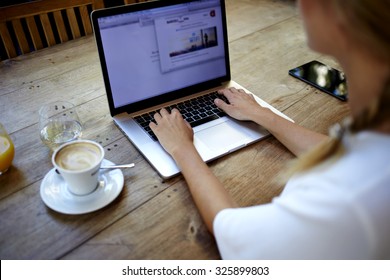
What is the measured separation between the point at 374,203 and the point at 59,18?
145 cm

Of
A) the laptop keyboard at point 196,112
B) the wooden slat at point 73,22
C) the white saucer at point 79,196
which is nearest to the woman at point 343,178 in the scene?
the white saucer at point 79,196

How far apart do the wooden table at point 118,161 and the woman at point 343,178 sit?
15 cm

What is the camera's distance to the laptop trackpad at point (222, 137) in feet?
2.87

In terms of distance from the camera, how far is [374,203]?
0.43 meters

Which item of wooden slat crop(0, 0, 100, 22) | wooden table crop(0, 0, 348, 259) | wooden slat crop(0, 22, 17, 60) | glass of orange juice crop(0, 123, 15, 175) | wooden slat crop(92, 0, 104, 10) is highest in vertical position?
wooden slat crop(0, 0, 100, 22)

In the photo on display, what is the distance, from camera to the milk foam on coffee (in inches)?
27.2

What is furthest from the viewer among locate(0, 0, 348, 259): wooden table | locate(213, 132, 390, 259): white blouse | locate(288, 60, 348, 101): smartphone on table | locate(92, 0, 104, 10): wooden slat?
locate(92, 0, 104, 10): wooden slat

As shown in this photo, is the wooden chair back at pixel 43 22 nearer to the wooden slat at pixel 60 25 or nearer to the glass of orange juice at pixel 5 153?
the wooden slat at pixel 60 25

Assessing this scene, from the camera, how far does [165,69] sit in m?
0.97

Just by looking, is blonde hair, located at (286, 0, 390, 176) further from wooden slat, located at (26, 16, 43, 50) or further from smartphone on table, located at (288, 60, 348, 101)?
wooden slat, located at (26, 16, 43, 50)

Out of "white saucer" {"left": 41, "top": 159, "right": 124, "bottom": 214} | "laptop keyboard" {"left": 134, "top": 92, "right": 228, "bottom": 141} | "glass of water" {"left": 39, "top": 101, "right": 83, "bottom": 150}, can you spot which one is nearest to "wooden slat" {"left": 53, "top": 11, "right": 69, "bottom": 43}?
"glass of water" {"left": 39, "top": 101, "right": 83, "bottom": 150}

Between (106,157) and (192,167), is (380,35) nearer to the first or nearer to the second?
(192,167)
